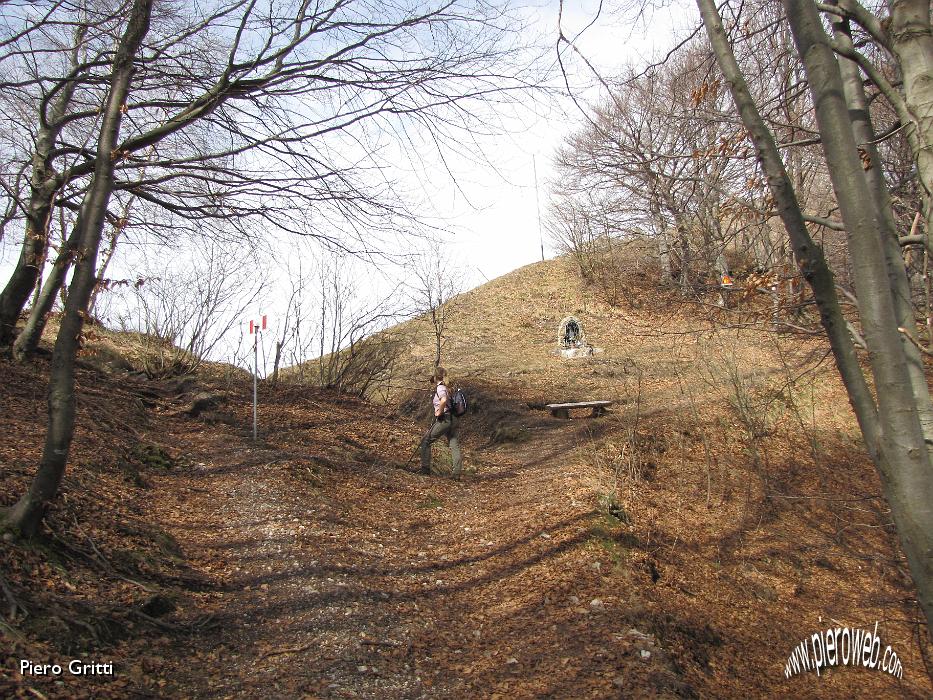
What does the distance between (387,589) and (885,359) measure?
384 cm

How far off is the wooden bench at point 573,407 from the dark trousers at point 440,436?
12.3 feet

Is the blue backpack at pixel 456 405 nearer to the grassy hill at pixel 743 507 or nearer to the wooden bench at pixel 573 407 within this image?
the grassy hill at pixel 743 507

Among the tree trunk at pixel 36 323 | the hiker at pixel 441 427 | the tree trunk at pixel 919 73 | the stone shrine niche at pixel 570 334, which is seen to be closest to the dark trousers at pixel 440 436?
the hiker at pixel 441 427

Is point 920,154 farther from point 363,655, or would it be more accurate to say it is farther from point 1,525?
point 1,525

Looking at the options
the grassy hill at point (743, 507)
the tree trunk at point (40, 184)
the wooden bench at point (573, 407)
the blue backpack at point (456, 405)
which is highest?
the tree trunk at point (40, 184)

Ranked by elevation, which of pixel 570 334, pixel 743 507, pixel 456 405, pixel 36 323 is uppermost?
pixel 570 334

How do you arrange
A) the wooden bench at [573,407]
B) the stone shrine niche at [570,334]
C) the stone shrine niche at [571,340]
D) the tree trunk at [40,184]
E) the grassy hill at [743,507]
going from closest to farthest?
the grassy hill at [743,507] → the tree trunk at [40,184] → the wooden bench at [573,407] → the stone shrine niche at [571,340] → the stone shrine niche at [570,334]

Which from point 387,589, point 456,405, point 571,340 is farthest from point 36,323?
point 571,340

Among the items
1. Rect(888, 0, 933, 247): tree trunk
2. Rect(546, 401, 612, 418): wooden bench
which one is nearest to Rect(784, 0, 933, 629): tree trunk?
Rect(888, 0, 933, 247): tree trunk

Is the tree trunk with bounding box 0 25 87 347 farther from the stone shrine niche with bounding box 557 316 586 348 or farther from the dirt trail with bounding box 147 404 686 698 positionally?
the stone shrine niche with bounding box 557 316 586 348

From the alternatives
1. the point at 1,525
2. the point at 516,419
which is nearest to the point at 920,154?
the point at 1,525

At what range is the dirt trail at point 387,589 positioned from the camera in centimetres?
380

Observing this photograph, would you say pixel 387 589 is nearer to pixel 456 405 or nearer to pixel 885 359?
pixel 885 359

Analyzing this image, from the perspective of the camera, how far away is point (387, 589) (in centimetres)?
503
